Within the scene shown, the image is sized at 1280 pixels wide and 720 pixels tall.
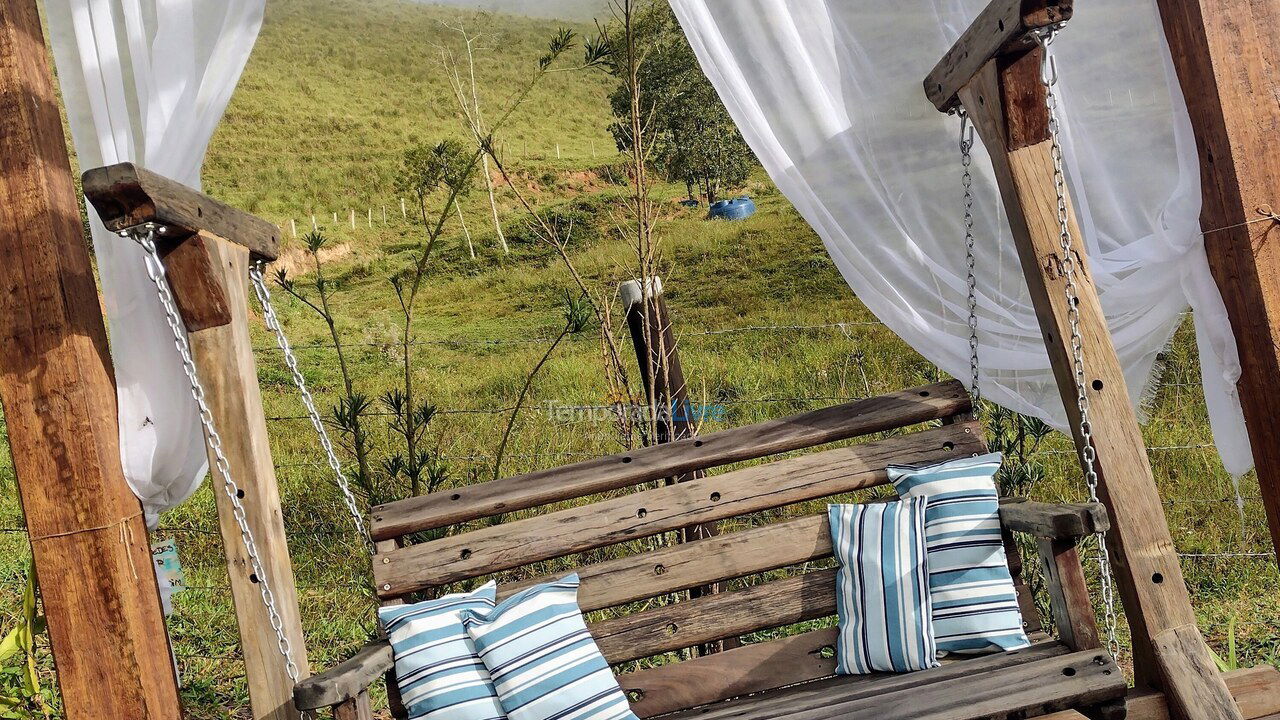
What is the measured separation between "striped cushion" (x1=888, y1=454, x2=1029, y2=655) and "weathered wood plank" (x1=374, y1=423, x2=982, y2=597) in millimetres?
166

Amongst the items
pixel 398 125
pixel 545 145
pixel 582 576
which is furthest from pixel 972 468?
pixel 398 125

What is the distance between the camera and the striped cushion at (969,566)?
2.24m

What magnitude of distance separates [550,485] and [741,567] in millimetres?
523

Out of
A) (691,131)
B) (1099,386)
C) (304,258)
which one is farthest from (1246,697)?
(304,258)

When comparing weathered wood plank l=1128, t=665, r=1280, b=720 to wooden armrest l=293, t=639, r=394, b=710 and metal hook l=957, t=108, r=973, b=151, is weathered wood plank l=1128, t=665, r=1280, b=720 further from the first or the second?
wooden armrest l=293, t=639, r=394, b=710

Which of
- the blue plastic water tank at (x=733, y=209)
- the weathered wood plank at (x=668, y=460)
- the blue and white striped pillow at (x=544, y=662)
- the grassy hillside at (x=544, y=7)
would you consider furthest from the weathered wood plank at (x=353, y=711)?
the grassy hillside at (x=544, y=7)

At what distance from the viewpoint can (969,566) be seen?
228 centimetres

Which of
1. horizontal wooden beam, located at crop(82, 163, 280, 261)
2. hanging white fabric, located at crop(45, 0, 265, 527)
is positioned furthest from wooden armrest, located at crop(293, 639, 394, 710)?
horizontal wooden beam, located at crop(82, 163, 280, 261)

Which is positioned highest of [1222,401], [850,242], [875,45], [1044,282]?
[875,45]

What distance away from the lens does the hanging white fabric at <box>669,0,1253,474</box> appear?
7.87 feet

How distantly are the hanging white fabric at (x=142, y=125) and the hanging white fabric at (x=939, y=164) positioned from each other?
1.18 metres

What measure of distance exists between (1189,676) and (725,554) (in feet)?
3.39

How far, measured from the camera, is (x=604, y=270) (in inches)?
322

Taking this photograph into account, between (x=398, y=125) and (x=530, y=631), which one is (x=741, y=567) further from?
(x=398, y=125)
